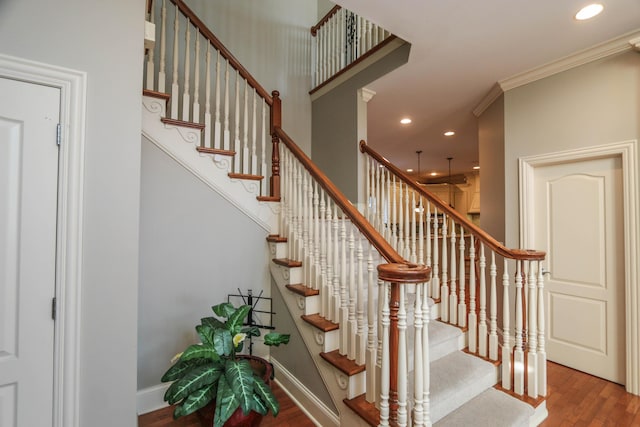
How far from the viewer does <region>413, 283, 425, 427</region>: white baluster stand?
49.4 inches

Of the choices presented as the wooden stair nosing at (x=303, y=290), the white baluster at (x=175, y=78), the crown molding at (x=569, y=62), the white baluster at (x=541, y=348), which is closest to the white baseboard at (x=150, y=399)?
the wooden stair nosing at (x=303, y=290)

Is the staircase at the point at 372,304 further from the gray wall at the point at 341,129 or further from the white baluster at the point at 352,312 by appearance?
the gray wall at the point at 341,129

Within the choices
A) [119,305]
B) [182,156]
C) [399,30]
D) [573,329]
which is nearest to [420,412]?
[119,305]

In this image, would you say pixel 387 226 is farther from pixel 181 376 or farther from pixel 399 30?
pixel 181 376

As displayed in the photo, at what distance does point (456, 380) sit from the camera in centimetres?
182

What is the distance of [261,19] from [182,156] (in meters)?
2.83

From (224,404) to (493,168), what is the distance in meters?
3.56

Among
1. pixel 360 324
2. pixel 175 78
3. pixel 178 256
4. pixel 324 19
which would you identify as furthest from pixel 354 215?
pixel 324 19

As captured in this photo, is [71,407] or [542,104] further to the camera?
[542,104]

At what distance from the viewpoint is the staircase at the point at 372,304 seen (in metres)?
1.32

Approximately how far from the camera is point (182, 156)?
2162 millimetres

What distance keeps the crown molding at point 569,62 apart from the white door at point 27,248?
370cm

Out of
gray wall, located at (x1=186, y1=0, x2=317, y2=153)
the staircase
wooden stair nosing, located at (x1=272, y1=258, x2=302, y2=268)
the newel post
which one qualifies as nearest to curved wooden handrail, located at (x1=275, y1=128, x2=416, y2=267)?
the staircase

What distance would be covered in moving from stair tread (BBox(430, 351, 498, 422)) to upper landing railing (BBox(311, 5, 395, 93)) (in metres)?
2.92
